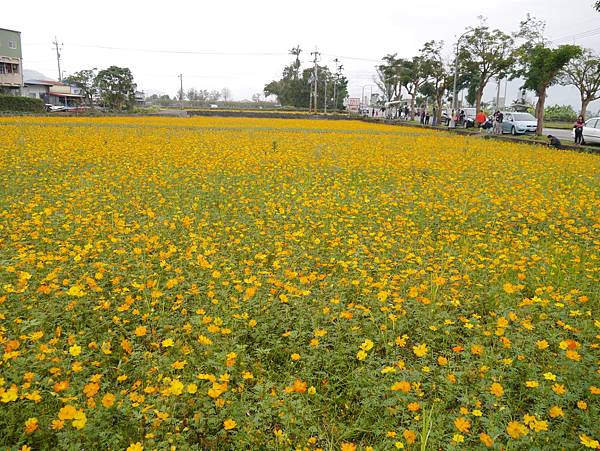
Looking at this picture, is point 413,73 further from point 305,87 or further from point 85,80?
point 85,80

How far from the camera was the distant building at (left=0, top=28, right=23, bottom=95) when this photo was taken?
37875mm

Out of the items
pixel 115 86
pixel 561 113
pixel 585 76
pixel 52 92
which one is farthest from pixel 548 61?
pixel 52 92

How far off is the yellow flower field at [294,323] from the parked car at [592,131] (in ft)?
37.8

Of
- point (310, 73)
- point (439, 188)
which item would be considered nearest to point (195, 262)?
point (439, 188)

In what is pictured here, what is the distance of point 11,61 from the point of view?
38469 mm

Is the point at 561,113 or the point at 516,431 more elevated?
the point at 561,113

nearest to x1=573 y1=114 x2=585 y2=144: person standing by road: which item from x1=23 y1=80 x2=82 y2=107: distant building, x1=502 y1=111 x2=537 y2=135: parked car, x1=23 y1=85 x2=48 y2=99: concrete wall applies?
x1=502 y1=111 x2=537 y2=135: parked car

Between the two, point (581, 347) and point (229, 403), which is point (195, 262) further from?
point (581, 347)

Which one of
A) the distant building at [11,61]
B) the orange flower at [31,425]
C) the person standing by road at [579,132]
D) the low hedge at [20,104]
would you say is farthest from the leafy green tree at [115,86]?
the orange flower at [31,425]

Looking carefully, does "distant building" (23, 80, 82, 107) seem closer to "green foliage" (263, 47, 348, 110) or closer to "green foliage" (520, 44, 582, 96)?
"green foliage" (263, 47, 348, 110)

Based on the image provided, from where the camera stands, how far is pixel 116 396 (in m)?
2.18

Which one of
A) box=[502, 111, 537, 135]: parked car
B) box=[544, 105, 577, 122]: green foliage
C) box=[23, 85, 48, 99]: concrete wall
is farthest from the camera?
box=[23, 85, 48, 99]: concrete wall

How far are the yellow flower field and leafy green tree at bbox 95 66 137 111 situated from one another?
103ft

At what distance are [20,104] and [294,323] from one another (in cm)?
2916
